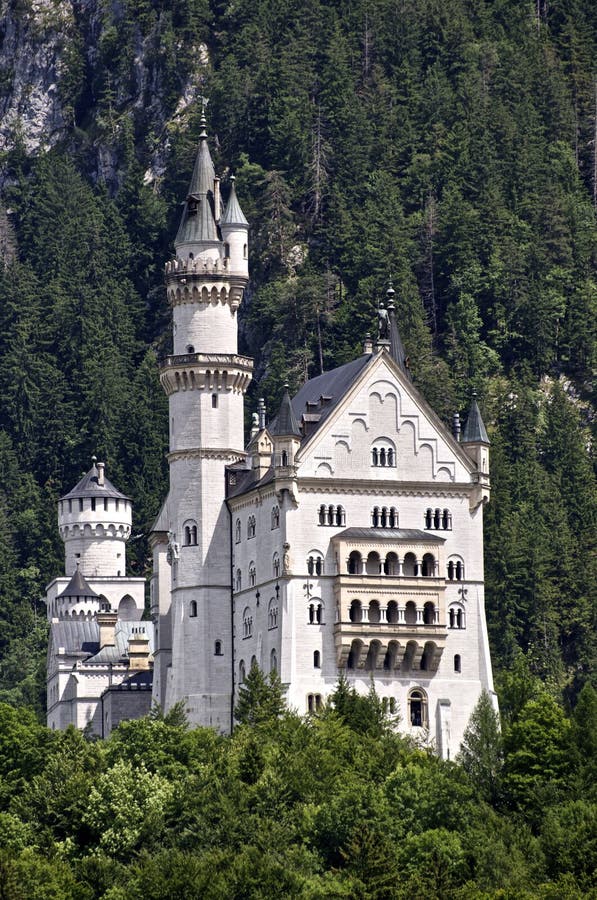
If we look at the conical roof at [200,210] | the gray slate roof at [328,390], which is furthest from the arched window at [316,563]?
the conical roof at [200,210]

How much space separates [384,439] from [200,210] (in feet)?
44.2

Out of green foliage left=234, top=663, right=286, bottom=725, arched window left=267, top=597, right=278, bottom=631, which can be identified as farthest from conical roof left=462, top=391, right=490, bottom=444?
green foliage left=234, top=663, right=286, bottom=725

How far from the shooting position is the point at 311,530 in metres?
128

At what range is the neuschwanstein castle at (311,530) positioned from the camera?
12800cm

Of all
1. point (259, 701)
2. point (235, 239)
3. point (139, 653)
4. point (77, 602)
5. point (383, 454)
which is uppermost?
point (235, 239)

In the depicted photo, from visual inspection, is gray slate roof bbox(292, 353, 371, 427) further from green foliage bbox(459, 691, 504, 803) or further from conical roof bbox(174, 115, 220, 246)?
green foliage bbox(459, 691, 504, 803)

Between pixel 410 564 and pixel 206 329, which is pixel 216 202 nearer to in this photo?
pixel 206 329

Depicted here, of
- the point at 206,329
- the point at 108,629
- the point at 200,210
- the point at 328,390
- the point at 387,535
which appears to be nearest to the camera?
the point at 387,535

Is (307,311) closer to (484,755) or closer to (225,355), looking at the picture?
(225,355)

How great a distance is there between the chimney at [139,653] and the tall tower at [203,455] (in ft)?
36.5

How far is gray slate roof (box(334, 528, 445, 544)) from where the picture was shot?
12825 cm

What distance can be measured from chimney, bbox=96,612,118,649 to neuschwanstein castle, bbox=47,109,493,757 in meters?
14.1

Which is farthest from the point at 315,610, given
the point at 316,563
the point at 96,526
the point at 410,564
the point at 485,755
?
the point at 96,526

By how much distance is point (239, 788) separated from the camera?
110 meters
